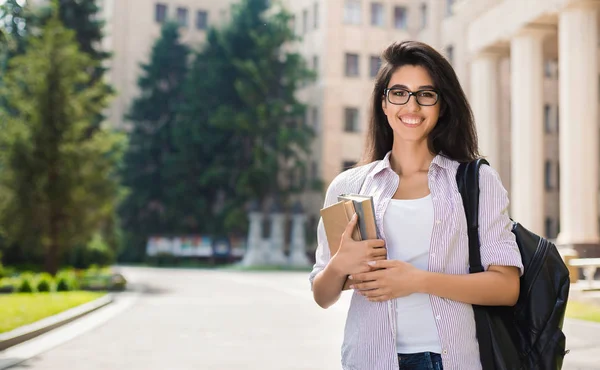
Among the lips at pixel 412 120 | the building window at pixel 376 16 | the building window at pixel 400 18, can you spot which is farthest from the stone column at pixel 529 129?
the building window at pixel 400 18

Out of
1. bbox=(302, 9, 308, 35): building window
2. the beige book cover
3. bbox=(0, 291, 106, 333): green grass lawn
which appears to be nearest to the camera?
the beige book cover

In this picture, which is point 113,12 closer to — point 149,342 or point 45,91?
point 45,91

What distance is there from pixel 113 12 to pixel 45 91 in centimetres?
5019

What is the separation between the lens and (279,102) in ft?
192

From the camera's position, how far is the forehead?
3.10 metres

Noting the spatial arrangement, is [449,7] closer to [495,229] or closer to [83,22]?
[83,22]

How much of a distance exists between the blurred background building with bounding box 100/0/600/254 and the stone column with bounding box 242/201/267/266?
625cm

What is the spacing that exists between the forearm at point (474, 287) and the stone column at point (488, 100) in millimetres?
32038

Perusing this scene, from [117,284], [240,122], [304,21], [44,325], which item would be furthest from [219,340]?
[304,21]

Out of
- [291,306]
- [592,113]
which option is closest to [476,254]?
[291,306]

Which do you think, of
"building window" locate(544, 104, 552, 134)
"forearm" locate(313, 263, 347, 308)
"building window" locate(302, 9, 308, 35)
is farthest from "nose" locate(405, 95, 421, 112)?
"building window" locate(302, 9, 308, 35)

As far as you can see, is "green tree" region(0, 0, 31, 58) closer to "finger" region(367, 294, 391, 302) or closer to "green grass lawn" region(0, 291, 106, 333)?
"green grass lawn" region(0, 291, 106, 333)

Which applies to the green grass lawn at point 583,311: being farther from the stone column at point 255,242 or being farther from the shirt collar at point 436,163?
the stone column at point 255,242

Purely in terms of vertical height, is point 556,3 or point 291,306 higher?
point 556,3
